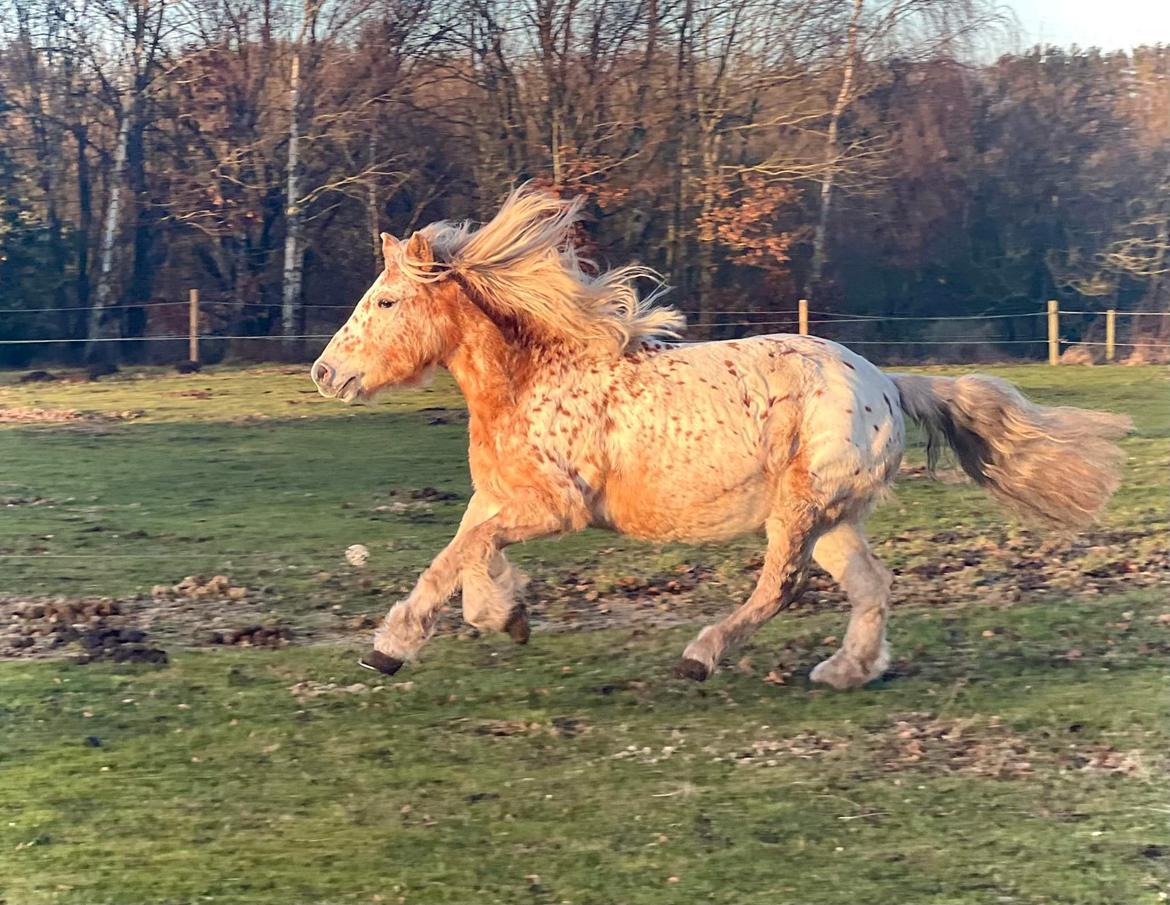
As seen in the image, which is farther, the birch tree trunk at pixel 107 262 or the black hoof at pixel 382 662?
the birch tree trunk at pixel 107 262

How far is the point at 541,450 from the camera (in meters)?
4.50

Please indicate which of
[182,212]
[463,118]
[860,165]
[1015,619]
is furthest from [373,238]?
[1015,619]

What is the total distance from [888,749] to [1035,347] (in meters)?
11.6

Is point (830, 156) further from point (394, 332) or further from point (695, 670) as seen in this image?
point (695, 670)

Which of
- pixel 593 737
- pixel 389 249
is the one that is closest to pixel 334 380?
pixel 389 249

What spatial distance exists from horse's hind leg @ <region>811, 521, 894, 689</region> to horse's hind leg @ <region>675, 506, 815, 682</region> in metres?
0.19

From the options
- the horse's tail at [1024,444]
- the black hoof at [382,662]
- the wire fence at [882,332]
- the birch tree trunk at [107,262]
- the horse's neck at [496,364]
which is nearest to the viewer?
the black hoof at [382,662]

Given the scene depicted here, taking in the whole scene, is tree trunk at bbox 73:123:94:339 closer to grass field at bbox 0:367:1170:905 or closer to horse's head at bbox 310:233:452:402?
grass field at bbox 0:367:1170:905

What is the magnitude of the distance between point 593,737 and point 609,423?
40.8 inches

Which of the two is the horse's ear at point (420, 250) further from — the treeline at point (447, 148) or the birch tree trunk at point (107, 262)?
the birch tree trunk at point (107, 262)

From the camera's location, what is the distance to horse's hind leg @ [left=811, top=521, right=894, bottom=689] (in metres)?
4.66

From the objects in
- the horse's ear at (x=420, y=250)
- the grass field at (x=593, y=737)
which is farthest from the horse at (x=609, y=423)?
the grass field at (x=593, y=737)

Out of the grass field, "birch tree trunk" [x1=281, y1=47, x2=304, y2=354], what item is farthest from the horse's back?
"birch tree trunk" [x1=281, y1=47, x2=304, y2=354]

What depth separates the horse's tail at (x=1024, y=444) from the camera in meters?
5.02
